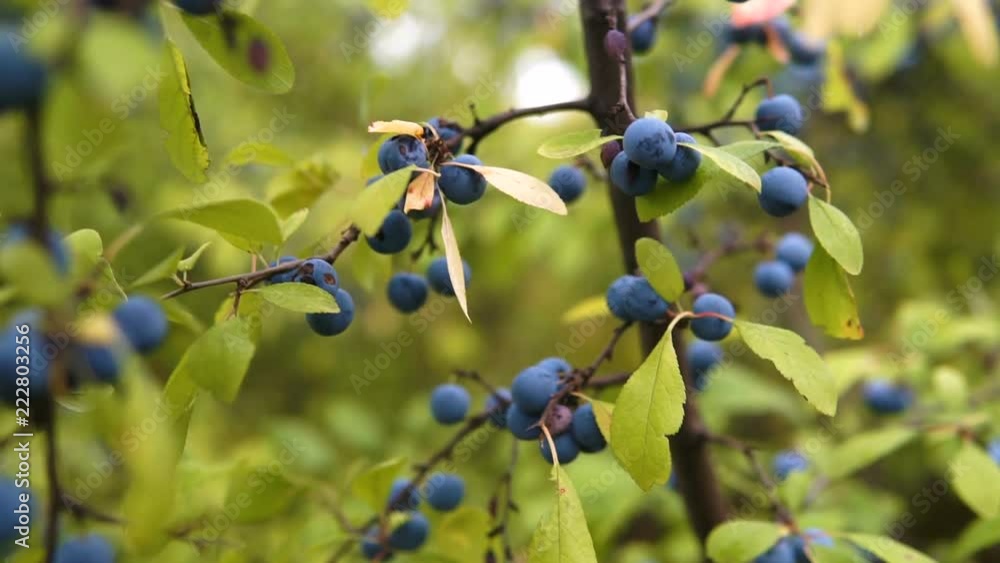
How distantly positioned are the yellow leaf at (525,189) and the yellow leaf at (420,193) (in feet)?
0.15

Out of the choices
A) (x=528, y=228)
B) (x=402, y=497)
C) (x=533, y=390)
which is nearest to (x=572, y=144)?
(x=533, y=390)

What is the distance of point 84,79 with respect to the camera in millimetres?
505

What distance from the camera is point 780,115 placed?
1.01m

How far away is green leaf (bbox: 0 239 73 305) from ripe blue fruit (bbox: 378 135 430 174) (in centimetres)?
39

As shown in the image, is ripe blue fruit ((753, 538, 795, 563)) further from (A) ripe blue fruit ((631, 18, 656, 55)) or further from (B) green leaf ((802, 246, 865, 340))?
(A) ripe blue fruit ((631, 18, 656, 55))

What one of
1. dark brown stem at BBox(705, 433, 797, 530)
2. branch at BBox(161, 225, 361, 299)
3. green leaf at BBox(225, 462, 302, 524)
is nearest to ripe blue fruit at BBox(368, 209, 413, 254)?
branch at BBox(161, 225, 361, 299)

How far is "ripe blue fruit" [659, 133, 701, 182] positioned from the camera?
32.0 inches

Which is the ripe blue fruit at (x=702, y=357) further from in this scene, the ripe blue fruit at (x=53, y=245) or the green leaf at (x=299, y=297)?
the ripe blue fruit at (x=53, y=245)

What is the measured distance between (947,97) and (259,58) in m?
2.43

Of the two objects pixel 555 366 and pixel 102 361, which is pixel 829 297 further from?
pixel 102 361

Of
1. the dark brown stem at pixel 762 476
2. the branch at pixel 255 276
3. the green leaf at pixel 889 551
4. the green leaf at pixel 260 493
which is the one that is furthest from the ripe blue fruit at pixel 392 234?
the green leaf at pixel 889 551

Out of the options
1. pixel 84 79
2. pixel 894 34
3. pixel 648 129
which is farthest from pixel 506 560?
pixel 894 34

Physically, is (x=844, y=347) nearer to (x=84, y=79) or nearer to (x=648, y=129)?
(x=648, y=129)

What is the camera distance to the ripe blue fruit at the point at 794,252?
1.31 meters
